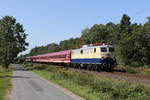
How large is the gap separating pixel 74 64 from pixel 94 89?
3268 cm

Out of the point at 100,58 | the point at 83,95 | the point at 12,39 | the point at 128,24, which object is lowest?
the point at 83,95

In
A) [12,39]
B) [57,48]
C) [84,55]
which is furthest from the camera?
[57,48]

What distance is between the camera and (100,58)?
37156 millimetres

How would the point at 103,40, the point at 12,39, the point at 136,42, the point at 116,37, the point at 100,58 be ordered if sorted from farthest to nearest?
1. the point at 103,40
2. the point at 116,37
3. the point at 12,39
4. the point at 136,42
5. the point at 100,58

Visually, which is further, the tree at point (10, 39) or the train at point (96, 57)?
the tree at point (10, 39)

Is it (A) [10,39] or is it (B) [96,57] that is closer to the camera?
(B) [96,57]

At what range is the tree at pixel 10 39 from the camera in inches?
2350

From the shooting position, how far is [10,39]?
6100cm

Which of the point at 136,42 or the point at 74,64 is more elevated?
the point at 136,42

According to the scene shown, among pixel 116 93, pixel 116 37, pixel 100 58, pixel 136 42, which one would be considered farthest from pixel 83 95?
pixel 116 37

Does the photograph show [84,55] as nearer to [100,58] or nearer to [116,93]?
[100,58]

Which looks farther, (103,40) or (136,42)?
(103,40)

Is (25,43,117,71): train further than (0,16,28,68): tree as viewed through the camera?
No

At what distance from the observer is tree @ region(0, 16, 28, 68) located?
59.7 meters
